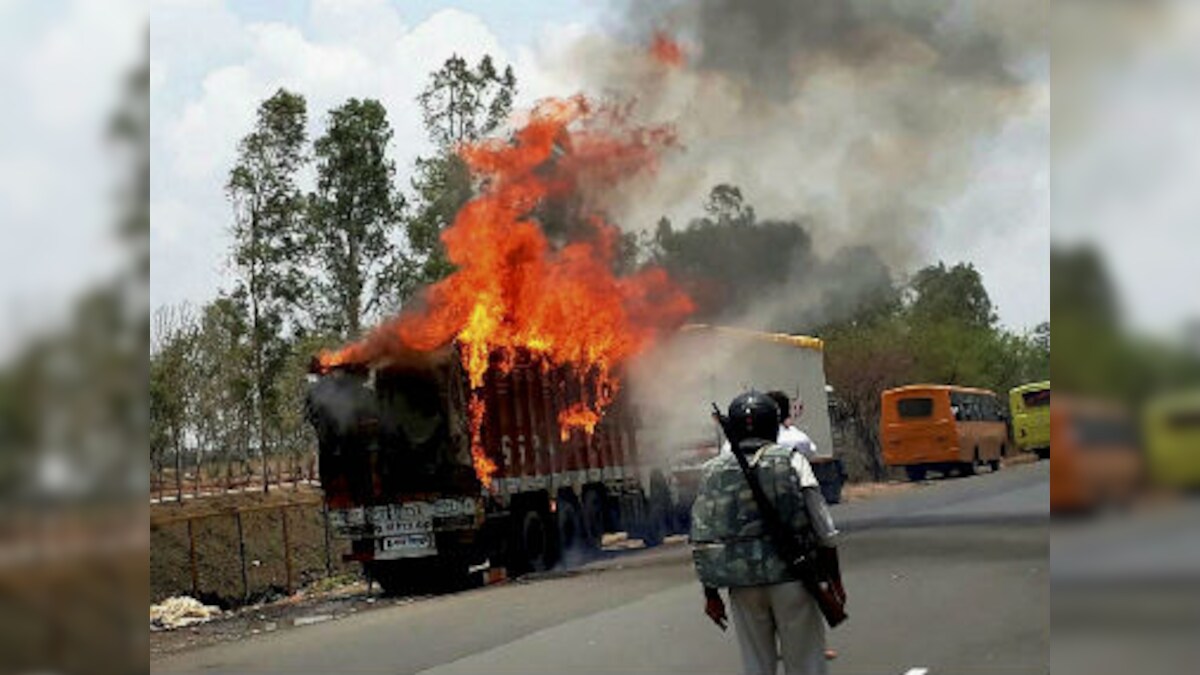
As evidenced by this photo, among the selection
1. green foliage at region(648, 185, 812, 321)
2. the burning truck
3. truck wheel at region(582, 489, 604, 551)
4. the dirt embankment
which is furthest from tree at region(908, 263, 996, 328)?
the dirt embankment

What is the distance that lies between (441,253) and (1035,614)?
441 inches

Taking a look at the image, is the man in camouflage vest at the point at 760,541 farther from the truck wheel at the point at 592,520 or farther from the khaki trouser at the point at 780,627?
the truck wheel at the point at 592,520

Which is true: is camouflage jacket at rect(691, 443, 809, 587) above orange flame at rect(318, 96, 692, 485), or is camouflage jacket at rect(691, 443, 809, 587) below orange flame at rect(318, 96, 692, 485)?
below

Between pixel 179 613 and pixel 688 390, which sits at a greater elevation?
pixel 688 390

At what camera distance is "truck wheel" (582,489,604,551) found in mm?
17766

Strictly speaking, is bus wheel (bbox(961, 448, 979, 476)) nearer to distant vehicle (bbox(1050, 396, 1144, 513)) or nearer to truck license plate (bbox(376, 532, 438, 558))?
truck license plate (bbox(376, 532, 438, 558))

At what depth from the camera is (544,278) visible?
56.4ft

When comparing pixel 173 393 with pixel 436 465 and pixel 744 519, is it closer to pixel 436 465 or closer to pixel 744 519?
pixel 436 465

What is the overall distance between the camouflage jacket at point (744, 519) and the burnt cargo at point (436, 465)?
34.7 feet

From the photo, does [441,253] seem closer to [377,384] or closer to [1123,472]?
[377,384]

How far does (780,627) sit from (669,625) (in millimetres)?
5120

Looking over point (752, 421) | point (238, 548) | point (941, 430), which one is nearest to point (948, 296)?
point (941, 430)

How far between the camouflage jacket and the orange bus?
73.1 ft

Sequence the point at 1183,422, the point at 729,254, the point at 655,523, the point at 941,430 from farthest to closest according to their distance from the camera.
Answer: the point at 941,430, the point at 729,254, the point at 655,523, the point at 1183,422
